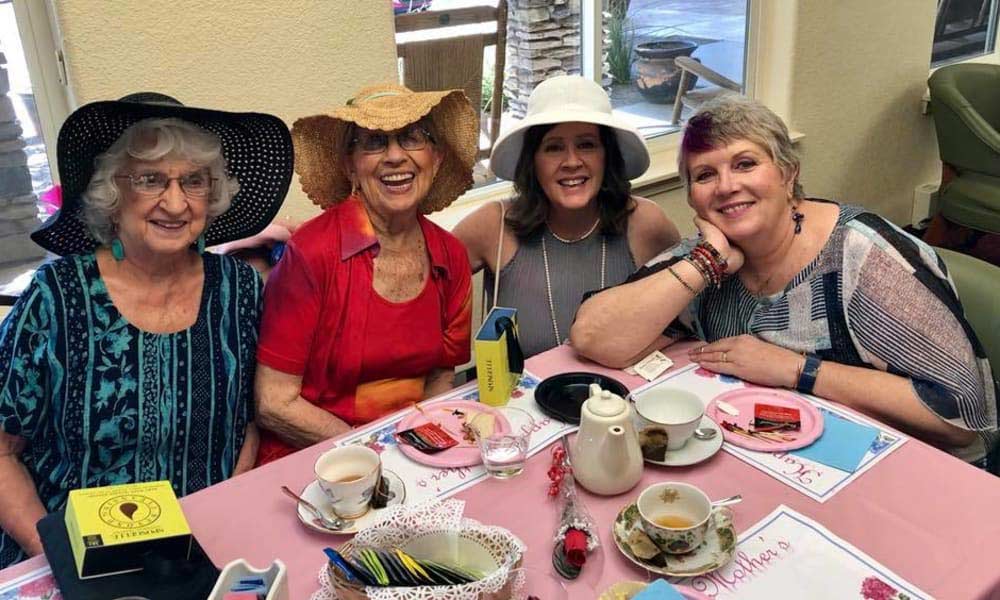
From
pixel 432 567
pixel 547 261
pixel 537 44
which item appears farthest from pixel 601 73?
pixel 432 567

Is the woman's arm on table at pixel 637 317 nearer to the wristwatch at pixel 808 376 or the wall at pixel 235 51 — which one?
the wristwatch at pixel 808 376

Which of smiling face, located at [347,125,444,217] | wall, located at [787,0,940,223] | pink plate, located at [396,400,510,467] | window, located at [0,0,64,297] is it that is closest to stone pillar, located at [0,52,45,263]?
window, located at [0,0,64,297]

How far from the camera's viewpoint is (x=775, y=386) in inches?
58.0

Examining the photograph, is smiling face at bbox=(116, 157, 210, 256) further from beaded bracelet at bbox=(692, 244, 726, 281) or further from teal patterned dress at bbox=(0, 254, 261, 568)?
beaded bracelet at bbox=(692, 244, 726, 281)

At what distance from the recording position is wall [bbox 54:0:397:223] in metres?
1.93

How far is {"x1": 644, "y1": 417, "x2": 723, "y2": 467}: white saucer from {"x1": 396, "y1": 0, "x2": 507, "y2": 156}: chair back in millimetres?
1730

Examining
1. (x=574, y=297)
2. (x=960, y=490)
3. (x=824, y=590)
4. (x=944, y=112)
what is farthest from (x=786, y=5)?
(x=824, y=590)

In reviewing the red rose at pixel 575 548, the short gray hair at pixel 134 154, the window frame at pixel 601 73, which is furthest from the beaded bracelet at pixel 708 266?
the window frame at pixel 601 73

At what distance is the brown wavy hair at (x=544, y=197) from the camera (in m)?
1.87

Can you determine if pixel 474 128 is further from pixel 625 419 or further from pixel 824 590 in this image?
pixel 824 590

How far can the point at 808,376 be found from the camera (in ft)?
4.74

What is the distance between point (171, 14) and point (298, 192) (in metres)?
0.58

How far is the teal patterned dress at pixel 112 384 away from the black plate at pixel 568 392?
1.89 ft

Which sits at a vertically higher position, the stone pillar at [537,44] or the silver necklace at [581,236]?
the stone pillar at [537,44]
